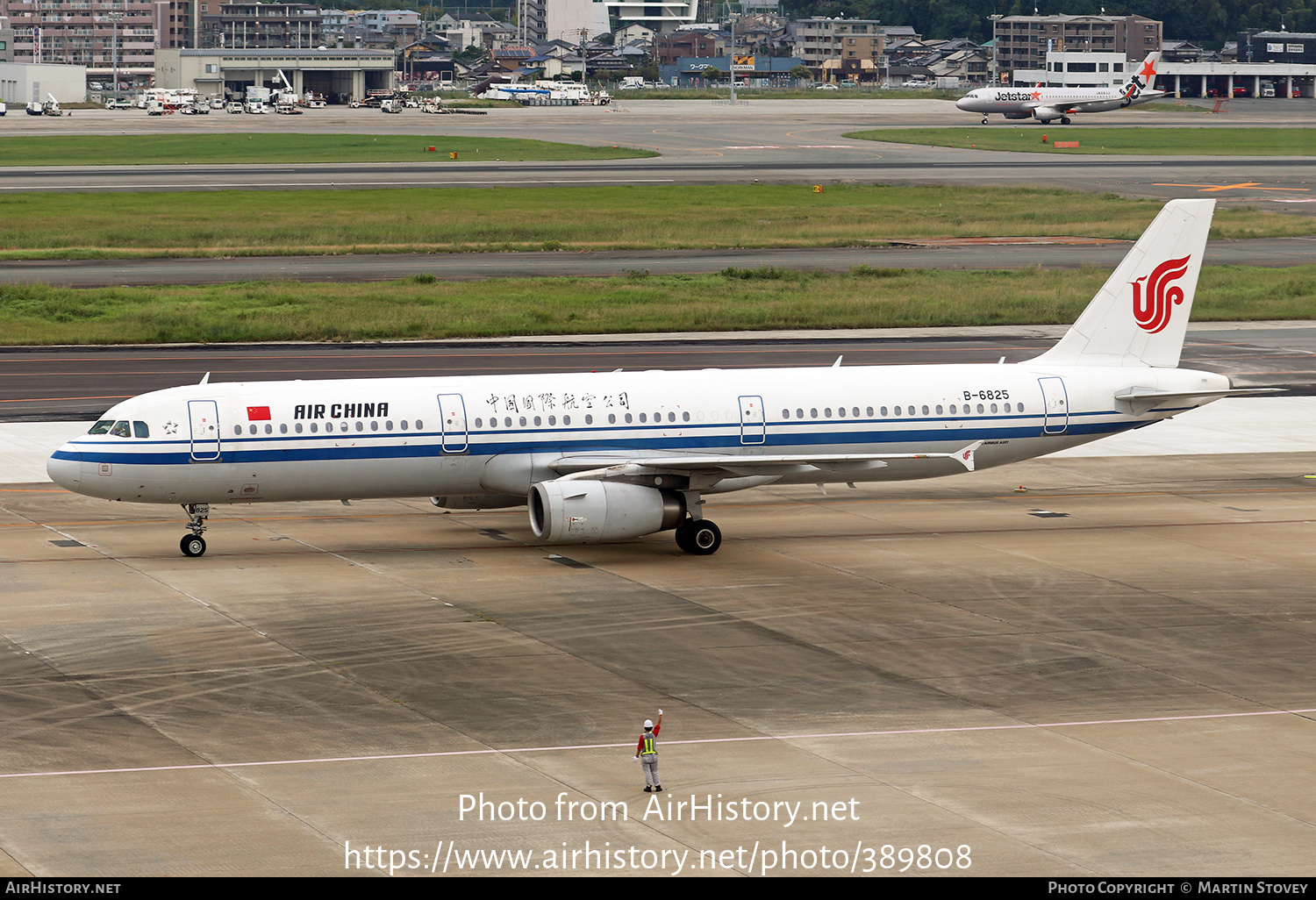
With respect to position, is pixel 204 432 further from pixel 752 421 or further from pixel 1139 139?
pixel 1139 139

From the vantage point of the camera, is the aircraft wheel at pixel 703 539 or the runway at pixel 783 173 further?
the runway at pixel 783 173

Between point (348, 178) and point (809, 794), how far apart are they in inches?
4783

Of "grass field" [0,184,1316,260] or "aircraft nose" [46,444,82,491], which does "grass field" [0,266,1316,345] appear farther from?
"aircraft nose" [46,444,82,491]

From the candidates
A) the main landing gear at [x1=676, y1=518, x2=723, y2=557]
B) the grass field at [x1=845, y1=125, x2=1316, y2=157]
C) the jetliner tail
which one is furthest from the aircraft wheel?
the grass field at [x1=845, y1=125, x2=1316, y2=157]

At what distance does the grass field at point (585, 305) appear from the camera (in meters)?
71.7

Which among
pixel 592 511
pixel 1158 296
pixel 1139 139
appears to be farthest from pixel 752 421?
pixel 1139 139

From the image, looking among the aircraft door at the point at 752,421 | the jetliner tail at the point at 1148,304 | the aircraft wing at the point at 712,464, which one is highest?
the jetliner tail at the point at 1148,304

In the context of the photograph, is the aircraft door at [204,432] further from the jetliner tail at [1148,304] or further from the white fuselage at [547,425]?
the jetliner tail at [1148,304]

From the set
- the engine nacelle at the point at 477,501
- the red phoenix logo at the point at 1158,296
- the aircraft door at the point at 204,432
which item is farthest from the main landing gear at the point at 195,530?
the red phoenix logo at the point at 1158,296

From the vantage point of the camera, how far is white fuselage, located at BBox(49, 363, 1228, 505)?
1448 inches

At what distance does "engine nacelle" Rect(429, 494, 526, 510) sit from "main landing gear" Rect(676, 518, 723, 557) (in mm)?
4102

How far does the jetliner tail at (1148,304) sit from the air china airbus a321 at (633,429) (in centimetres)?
5

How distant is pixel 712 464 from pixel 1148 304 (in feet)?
44.3

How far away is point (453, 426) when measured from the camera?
124 feet
